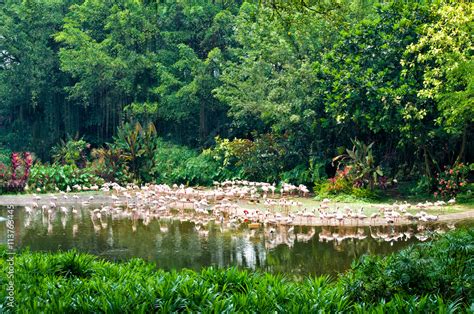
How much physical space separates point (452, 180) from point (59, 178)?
12065 mm

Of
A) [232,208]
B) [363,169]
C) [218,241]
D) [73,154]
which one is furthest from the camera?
[73,154]

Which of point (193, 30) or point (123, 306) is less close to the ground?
point (193, 30)

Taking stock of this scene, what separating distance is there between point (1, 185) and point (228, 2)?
441 inches

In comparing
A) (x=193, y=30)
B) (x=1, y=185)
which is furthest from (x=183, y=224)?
(x=193, y=30)

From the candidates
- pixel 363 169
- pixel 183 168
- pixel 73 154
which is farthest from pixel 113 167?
pixel 363 169

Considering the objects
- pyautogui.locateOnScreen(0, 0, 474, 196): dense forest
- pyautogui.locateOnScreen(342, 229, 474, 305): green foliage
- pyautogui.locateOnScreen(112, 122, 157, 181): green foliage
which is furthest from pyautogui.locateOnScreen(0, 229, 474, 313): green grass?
pyautogui.locateOnScreen(112, 122, 157, 181): green foliage

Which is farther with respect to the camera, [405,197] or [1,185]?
[1,185]

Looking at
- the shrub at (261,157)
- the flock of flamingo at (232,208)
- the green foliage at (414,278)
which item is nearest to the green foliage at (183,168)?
the shrub at (261,157)

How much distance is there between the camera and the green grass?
4011 millimetres

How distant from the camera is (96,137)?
26.4 metres

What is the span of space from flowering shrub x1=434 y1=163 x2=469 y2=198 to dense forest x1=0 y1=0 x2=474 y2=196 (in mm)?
122

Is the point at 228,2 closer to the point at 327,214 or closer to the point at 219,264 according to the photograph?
the point at 327,214

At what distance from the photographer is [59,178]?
1848cm

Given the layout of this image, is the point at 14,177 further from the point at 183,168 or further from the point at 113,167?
the point at 183,168
